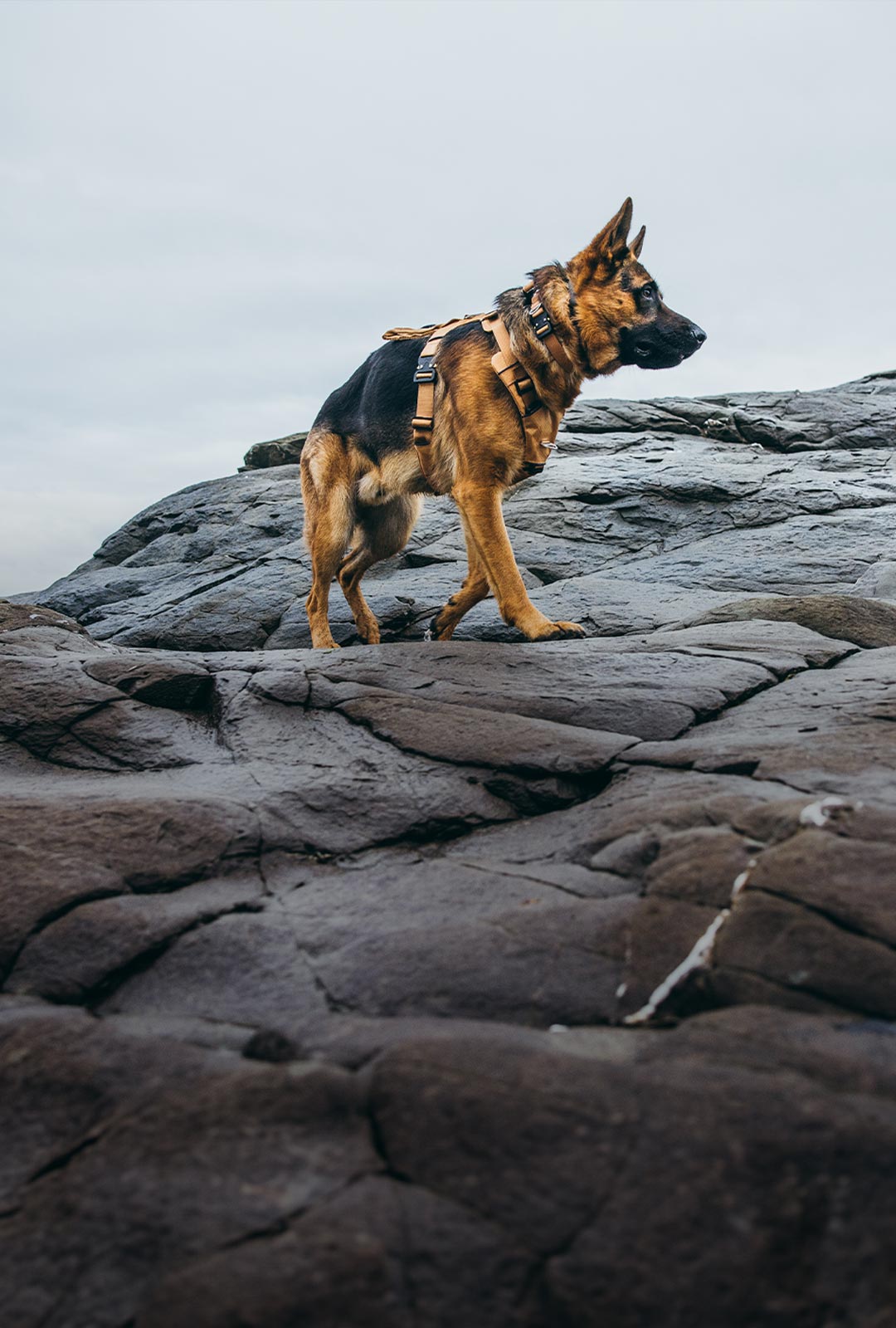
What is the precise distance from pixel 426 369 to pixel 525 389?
79 centimetres

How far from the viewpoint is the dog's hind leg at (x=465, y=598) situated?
6.18 meters

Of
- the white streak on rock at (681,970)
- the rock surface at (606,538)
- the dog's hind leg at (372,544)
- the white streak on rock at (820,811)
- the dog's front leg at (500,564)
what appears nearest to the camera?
the white streak on rock at (681,970)

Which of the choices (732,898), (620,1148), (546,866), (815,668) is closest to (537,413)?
(815,668)

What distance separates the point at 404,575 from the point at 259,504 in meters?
3.68

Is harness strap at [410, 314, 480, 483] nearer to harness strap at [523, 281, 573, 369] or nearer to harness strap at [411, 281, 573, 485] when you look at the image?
harness strap at [411, 281, 573, 485]

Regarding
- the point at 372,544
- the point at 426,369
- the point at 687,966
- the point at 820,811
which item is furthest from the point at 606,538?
the point at 687,966

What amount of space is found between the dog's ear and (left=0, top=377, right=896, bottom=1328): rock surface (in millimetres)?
2356

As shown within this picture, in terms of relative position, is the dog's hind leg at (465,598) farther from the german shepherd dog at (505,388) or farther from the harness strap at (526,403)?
the harness strap at (526,403)

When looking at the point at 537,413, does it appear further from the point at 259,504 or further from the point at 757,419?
the point at 757,419

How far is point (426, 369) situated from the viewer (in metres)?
6.20

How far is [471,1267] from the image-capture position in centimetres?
195

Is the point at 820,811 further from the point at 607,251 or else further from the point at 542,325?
the point at 607,251

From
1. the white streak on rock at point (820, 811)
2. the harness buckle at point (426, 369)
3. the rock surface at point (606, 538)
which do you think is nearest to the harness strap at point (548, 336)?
the harness buckle at point (426, 369)

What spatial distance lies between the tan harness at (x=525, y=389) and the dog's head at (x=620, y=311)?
21cm
